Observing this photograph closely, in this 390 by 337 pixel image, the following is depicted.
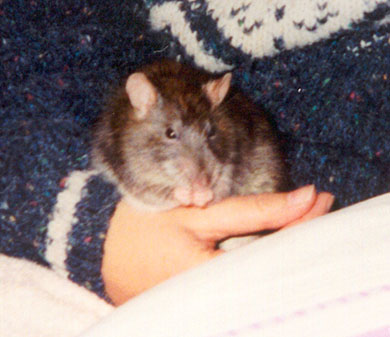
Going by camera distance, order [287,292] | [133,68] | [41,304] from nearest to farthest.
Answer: [287,292]
[41,304]
[133,68]

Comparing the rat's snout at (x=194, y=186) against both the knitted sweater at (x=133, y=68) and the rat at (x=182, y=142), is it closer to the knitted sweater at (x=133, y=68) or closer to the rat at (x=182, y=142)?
the rat at (x=182, y=142)

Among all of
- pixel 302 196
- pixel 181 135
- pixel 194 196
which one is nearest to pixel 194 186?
pixel 194 196

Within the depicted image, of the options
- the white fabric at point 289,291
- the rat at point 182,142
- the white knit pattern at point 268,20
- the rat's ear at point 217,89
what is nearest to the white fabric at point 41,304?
the rat at point 182,142

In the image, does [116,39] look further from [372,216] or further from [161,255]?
[372,216]

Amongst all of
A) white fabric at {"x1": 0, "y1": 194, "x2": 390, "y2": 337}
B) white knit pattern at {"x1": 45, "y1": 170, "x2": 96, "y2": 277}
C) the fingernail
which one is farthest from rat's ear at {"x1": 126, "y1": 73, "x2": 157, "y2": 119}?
white fabric at {"x1": 0, "y1": 194, "x2": 390, "y2": 337}

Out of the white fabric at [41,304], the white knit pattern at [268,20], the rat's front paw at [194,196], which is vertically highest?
the white knit pattern at [268,20]

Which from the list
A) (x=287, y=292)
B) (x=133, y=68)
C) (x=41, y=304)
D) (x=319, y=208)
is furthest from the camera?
(x=133, y=68)

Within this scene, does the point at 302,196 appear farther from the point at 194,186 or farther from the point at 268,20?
the point at 268,20
